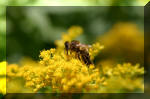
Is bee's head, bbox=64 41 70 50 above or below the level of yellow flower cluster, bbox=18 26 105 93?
above

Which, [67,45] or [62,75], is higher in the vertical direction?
[67,45]

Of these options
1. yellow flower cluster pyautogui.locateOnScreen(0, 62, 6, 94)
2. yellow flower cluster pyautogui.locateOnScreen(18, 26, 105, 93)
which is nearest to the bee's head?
yellow flower cluster pyautogui.locateOnScreen(18, 26, 105, 93)

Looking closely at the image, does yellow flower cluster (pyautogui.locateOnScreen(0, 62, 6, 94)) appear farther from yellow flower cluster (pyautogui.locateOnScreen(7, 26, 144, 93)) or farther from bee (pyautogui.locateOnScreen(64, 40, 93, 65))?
bee (pyautogui.locateOnScreen(64, 40, 93, 65))

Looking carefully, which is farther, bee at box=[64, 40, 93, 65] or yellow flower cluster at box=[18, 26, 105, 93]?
bee at box=[64, 40, 93, 65]

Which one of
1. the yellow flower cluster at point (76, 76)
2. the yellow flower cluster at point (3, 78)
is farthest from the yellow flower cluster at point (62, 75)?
the yellow flower cluster at point (3, 78)

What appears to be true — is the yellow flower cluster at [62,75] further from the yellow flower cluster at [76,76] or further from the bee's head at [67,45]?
the bee's head at [67,45]

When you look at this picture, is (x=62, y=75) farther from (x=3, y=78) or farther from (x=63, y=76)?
(x=3, y=78)

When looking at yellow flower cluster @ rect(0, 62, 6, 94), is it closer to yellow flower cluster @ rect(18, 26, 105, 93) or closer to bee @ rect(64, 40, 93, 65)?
yellow flower cluster @ rect(18, 26, 105, 93)

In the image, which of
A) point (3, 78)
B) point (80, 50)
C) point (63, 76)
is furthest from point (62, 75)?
point (3, 78)

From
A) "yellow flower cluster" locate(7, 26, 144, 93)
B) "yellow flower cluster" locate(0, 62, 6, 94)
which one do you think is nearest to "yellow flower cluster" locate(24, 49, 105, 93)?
"yellow flower cluster" locate(7, 26, 144, 93)
